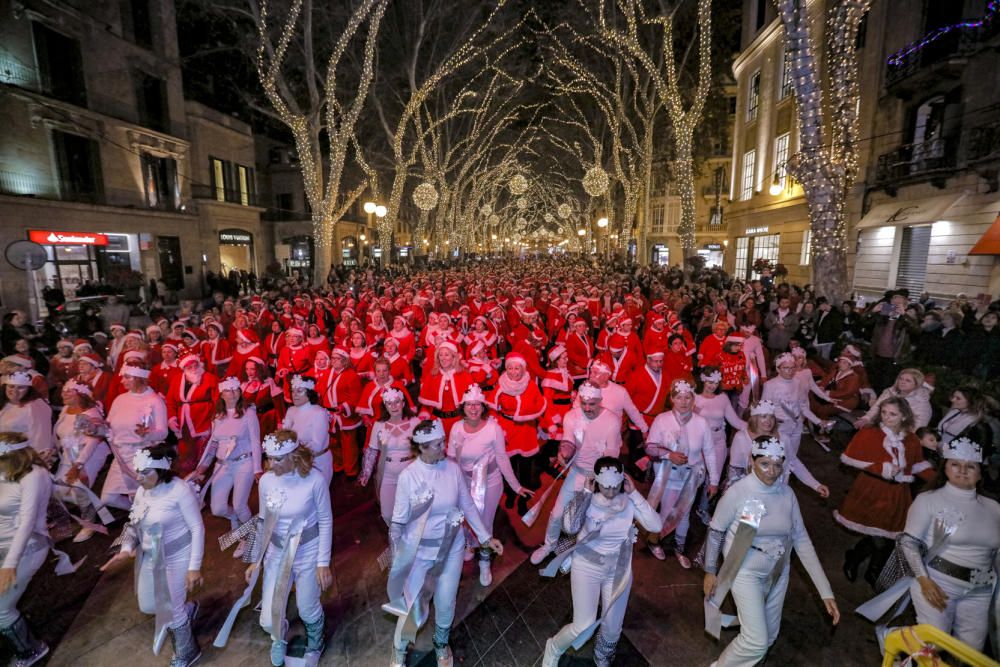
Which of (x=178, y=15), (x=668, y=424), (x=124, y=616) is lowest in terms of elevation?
(x=124, y=616)

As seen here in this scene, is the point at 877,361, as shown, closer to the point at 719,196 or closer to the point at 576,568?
the point at 576,568

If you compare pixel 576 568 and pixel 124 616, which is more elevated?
pixel 576 568

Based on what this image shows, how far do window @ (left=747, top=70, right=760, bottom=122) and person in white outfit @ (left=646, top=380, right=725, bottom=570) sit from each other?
1026 inches

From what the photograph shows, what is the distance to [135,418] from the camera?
520 cm

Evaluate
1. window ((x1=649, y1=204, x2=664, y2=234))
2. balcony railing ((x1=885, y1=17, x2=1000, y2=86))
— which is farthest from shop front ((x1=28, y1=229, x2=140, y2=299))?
window ((x1=649, y1=204, x2=664, y2=234))

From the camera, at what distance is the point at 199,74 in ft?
100.0

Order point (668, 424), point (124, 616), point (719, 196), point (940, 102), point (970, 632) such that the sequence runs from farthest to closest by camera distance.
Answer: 1. point (719, 196)
2. point (940, 102)
3. point (668, 424)
4. point (124, 616)
5. point (970, 632)

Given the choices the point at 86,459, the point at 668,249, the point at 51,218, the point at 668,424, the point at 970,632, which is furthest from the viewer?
the point at 668,249

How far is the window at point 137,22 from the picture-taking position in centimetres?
2206

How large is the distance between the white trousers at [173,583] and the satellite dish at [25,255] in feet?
37.4

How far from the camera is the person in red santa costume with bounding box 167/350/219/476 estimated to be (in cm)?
585

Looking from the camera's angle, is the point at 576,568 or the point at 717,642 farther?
the point at 717,642

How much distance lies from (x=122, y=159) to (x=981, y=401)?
29.0 meters

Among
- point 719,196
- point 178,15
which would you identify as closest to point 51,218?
point 178,15
